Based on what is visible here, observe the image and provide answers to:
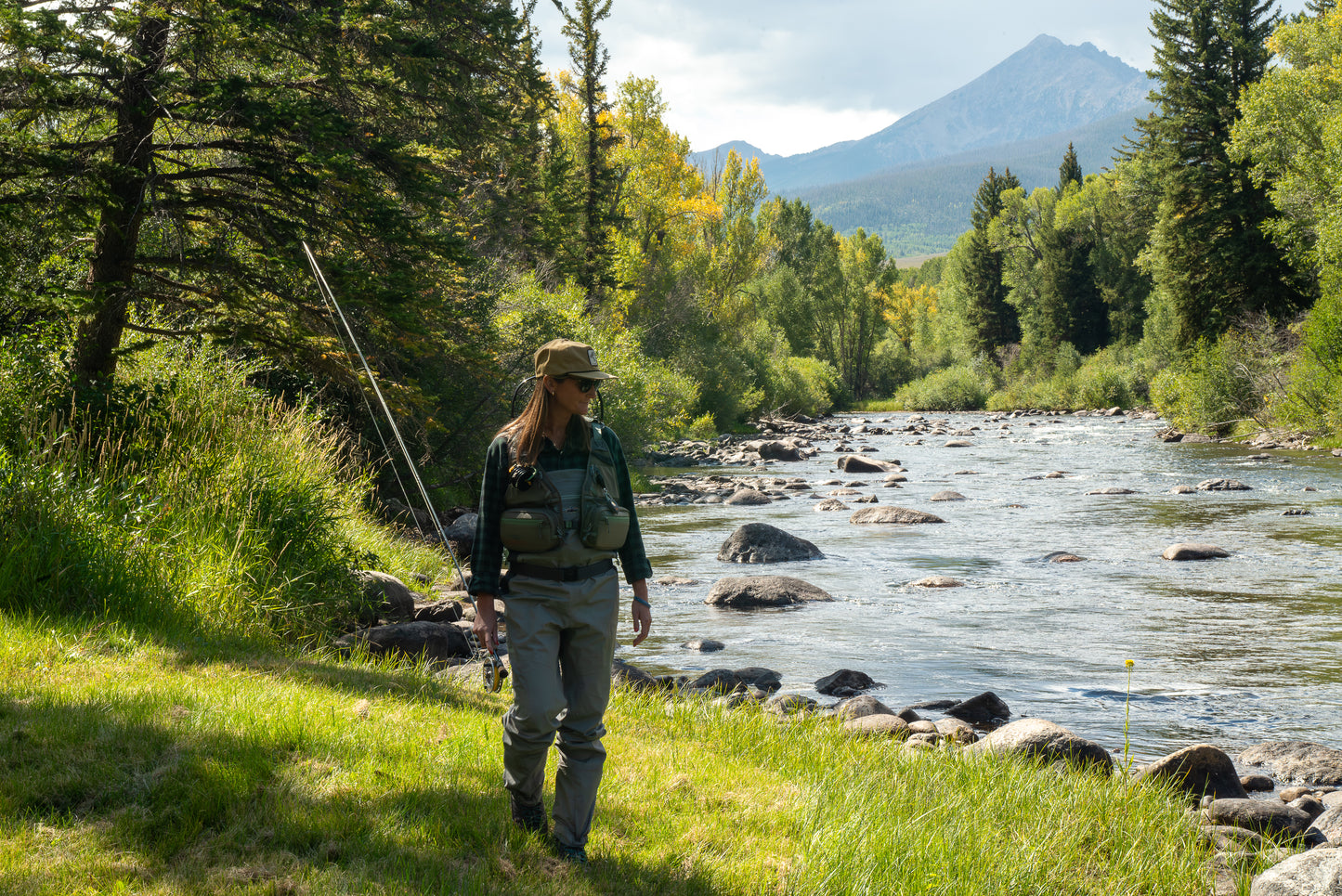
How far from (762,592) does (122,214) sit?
8.46 m

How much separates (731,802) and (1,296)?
7.98 meters

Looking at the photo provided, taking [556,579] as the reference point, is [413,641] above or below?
below

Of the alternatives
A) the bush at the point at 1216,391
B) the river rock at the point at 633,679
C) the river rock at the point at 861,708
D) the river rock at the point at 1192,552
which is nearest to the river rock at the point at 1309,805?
the river rock at the point at 861,708

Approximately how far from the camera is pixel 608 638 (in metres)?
3.90

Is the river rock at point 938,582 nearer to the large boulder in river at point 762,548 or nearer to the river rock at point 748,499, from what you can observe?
the large boulder in river at point 762,548

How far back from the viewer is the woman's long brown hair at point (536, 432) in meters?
3.89

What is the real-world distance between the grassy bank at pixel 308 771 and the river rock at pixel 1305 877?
33cm

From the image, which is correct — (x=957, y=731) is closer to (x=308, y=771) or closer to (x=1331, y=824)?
(x=1331, y=824)

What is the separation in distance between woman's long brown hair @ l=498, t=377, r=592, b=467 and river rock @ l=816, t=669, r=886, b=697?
5.64m

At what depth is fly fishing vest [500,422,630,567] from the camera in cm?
376

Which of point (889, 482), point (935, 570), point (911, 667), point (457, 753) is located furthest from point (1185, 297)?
point (457, 753)

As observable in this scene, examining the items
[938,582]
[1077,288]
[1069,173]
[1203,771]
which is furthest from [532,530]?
[1069,173]

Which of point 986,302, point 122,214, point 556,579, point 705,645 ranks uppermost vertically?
point 986,302

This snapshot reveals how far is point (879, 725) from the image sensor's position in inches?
285
